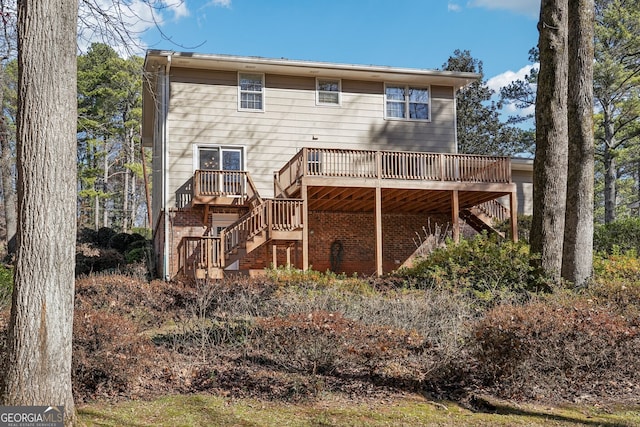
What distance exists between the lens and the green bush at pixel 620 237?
1630cm

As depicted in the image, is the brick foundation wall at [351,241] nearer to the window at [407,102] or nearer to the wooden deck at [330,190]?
the wooden deck at [330,190]

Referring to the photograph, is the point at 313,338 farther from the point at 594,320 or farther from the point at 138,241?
the point at 138,241

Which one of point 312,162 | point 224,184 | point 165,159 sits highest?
point 165,159

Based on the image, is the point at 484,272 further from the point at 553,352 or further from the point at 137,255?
the point at 137,255

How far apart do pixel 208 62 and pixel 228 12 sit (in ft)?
29.1

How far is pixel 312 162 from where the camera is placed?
16484 mm

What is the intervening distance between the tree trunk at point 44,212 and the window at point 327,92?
15481 mm

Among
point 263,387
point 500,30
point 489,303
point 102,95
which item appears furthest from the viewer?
point 102,95

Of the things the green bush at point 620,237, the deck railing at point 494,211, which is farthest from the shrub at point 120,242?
the green bush at point 620,237

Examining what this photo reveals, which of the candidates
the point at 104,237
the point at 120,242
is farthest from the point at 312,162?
the point at 104,237

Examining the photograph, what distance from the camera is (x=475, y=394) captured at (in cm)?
609

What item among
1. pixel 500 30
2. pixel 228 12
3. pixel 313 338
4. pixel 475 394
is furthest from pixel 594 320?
pixel 500 30

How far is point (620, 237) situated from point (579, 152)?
704 centimetres

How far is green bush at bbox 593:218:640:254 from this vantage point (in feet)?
53.5
